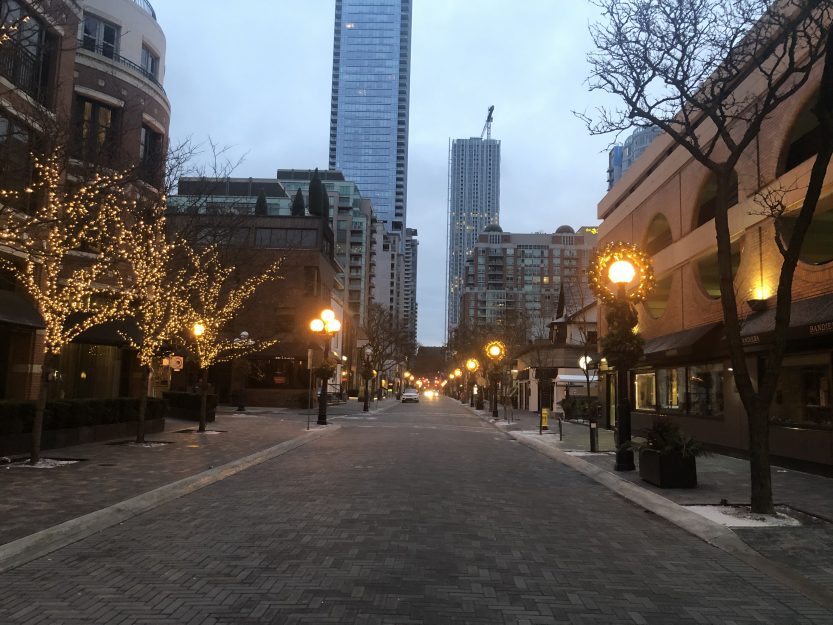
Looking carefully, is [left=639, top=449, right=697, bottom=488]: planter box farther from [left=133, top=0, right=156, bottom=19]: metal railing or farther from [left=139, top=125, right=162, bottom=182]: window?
[left=133, top=0, right=156, bottom=19]: metal railing

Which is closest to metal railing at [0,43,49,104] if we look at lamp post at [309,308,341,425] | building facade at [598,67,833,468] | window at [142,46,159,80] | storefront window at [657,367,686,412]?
window at [142,46,159,80]

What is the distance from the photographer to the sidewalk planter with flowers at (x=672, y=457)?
38.7 ft

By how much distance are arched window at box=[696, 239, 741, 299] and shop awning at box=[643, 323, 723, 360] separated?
4.98 feet

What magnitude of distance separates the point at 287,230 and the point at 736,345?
4673 centimetres

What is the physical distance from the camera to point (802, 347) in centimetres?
1479

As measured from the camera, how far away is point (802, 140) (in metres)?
17.0

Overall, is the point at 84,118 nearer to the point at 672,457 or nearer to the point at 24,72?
the point at 24,72

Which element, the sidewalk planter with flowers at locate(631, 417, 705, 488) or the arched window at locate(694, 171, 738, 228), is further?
the arched window at locate(694, 171, 738, 228)

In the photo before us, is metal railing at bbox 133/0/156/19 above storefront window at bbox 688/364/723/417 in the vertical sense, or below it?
above

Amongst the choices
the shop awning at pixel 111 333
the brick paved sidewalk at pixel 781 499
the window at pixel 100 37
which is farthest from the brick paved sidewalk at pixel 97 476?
the window at pixel 100 37

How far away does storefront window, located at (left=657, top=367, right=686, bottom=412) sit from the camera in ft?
72.6

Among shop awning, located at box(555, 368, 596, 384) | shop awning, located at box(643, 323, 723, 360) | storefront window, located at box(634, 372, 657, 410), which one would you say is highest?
shop awning, located at box(643, 323, 723, 360)

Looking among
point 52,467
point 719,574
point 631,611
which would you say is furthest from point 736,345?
point 52,467

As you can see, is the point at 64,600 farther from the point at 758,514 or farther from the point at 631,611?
the point at 758,514
